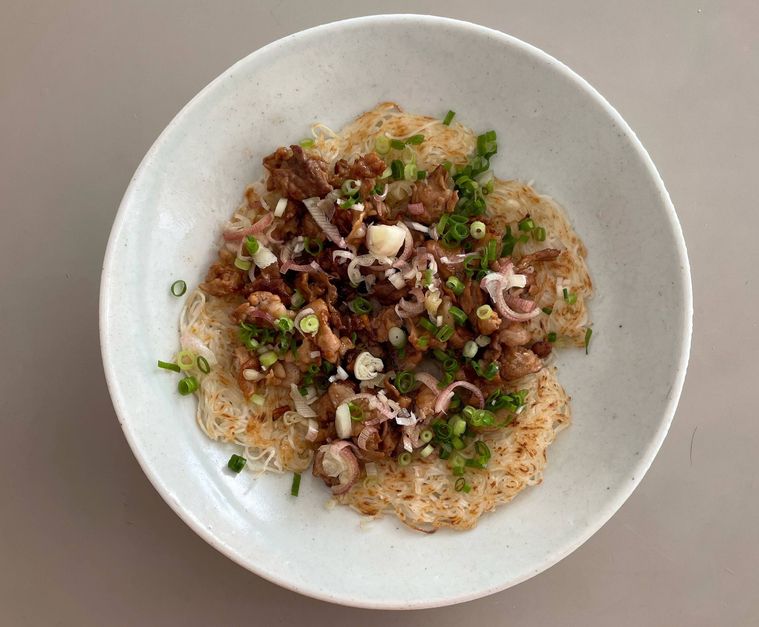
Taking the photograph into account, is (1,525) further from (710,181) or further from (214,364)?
(710,181)

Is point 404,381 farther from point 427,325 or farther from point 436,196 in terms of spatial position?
point 436,196

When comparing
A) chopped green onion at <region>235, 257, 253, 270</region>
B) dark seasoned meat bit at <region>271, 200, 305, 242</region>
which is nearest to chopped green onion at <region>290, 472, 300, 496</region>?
chopped green onion at <region>235, 257, 253, 270</region>

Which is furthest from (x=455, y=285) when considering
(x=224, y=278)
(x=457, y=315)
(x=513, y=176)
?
(x=224, y=278)

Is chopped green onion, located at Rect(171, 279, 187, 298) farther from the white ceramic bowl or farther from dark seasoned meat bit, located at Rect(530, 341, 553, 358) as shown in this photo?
dark seasoned meat bit, located at Rect(530, 341, 553, 358)

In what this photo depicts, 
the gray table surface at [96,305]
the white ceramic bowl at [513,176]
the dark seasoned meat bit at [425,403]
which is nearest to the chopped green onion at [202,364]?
the white ceramic bowl at [513,176]

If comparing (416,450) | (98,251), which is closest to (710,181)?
(416,450)

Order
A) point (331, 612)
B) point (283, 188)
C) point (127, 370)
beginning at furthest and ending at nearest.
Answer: point (331, 612) < point (283, 188) < point (127, 370)

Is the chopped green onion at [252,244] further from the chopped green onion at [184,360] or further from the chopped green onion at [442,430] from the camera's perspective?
the chopped green onion at [442,430]
